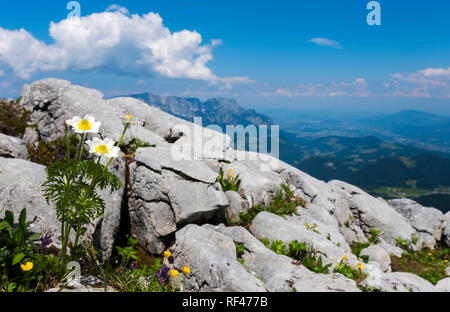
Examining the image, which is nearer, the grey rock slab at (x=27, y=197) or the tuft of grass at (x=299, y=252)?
the grey rock slab at (x=27, y=197)

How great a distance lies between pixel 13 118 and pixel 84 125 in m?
12.2

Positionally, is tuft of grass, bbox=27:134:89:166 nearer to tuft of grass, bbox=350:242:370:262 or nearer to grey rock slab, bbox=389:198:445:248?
tuft of grass, bbox=350:242:370:262

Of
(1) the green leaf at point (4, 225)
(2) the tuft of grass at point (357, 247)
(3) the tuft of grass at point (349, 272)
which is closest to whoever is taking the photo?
(1) the green leaf at point (4, 225)

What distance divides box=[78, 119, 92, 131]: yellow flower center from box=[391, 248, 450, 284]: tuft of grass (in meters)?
15.5

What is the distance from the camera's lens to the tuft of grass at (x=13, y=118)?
1220 centimetres

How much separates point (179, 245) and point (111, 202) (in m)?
2.42

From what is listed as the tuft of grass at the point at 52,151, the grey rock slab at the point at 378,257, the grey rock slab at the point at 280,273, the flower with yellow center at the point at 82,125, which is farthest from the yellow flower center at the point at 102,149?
the grey rock slab at the point at 378,257

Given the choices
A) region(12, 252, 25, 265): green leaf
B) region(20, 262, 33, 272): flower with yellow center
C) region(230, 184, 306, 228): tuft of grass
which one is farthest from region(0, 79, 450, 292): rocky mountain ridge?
region(20, 262, 33, 272): flower with yellow center

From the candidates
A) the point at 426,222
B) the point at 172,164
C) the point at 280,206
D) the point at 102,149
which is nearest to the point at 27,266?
the point at 102,149

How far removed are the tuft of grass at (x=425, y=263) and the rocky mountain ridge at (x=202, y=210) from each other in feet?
1.81

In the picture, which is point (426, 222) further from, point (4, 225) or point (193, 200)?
point (4, 225)

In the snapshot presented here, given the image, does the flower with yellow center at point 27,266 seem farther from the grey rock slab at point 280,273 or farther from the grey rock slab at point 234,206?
the grey rock slab at point 234,206

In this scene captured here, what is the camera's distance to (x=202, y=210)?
8711 mm
